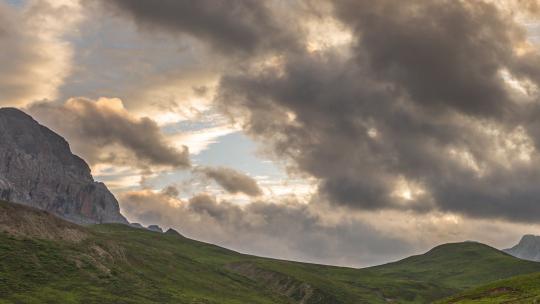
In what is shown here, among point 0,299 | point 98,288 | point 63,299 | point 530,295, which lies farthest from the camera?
point 98,288

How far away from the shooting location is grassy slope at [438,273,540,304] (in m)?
107

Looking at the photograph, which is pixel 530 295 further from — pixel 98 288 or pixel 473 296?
pixel 98 288

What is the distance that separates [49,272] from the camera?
620ft

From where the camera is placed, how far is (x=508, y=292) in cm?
12100

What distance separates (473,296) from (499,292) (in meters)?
5.72

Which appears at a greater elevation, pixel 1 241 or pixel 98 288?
pixel 1 241

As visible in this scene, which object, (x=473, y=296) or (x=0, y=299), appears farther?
(x=0, y=299)

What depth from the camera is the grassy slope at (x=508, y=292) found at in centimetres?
10695

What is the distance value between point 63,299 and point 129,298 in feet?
90.3

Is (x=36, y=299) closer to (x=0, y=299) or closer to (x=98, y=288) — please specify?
(x=0, y=299)

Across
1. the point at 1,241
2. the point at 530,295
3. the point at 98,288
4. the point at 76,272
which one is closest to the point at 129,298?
the point at 98,288

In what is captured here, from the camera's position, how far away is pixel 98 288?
188875 mm

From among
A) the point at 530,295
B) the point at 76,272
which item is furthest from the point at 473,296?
the point at 76,272

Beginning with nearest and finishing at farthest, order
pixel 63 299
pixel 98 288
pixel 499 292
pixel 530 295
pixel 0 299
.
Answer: pixel 530 295 < pixel 499 292 < pixel 0 299 < pixel 63 299 < pixel 98 288
